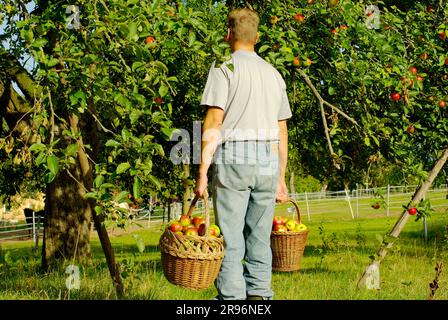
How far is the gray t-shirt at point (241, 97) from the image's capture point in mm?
3586

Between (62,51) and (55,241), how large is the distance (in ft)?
15.9

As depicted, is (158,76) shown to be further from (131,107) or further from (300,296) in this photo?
(300,296)

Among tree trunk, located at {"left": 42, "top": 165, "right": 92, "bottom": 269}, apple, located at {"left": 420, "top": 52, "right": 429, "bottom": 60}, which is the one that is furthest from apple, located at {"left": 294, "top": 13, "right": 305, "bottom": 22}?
tree trunk, located at {"left": 42, "top": 165, "right": 92, "bottom": 269}

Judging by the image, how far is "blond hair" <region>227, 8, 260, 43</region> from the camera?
3.65 m

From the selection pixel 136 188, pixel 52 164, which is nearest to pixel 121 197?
pixel 136 188

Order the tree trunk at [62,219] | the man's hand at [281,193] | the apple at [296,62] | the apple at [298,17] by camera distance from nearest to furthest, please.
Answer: the man's hand at [281,193], the apple at [296,62], the apple at [298,17], the tree trunk at [62,219]

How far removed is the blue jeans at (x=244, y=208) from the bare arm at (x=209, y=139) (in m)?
0.07

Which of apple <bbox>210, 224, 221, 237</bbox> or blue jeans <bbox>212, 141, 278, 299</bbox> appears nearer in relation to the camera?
blue jeans <bbox>212, 141, 278, 299</bbox>

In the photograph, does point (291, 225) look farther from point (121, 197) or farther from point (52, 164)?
point (52, 164)

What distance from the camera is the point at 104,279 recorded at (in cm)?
561

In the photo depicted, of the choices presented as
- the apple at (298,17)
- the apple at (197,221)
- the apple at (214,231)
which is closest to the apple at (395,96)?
the apple at (298,17)

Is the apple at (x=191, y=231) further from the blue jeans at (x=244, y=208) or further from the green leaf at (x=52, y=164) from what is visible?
the green leaf at (x=52, y=164)

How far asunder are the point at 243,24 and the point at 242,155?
835 millimetres

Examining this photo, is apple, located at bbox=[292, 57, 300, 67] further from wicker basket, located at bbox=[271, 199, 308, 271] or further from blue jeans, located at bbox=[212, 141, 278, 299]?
blue jeans, located at bbox=[212, 141, 278, 299]
